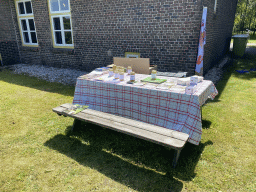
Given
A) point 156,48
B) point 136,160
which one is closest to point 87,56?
point 156,48

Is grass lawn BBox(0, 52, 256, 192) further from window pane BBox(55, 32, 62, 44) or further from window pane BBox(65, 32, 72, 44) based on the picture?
window pane BBox(55, 32, 62, 44)

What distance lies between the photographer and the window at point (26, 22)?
957cm

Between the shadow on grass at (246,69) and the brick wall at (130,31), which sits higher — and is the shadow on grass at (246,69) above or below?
below

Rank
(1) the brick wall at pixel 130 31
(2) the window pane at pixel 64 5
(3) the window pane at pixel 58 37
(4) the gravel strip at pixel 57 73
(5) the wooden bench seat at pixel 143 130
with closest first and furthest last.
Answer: (5) the wooden bench seat at pixel 143 130 < (1) the brick wall at pixel 130 31 < (4) the gravel strip at pixel 57 73 < (2) the window pane at pixel 64 5 < (3) the window pane at pixel 58 37

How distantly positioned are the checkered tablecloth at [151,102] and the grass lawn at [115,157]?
48cm

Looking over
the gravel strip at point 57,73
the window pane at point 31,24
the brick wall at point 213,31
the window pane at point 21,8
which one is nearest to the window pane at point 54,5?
the window pane at point 31,24

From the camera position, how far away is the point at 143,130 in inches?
110

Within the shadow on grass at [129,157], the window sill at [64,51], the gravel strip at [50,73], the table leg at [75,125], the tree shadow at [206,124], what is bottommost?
the shadow on grass at [129,157]

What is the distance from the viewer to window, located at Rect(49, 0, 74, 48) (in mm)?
8211

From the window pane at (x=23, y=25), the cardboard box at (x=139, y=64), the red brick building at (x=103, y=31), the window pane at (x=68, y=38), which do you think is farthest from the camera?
the window pane at (x=23, y=25)

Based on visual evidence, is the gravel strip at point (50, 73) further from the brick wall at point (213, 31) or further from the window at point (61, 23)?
the brick wall at point (213, 31)

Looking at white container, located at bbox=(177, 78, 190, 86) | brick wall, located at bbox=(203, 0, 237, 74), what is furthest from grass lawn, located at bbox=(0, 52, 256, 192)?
brick wall, located at bbox=(203, 0, 237, 74)

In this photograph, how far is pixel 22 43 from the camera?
33.8 ft

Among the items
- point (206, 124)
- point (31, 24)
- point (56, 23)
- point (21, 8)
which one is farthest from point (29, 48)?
A: point (206, 124)
